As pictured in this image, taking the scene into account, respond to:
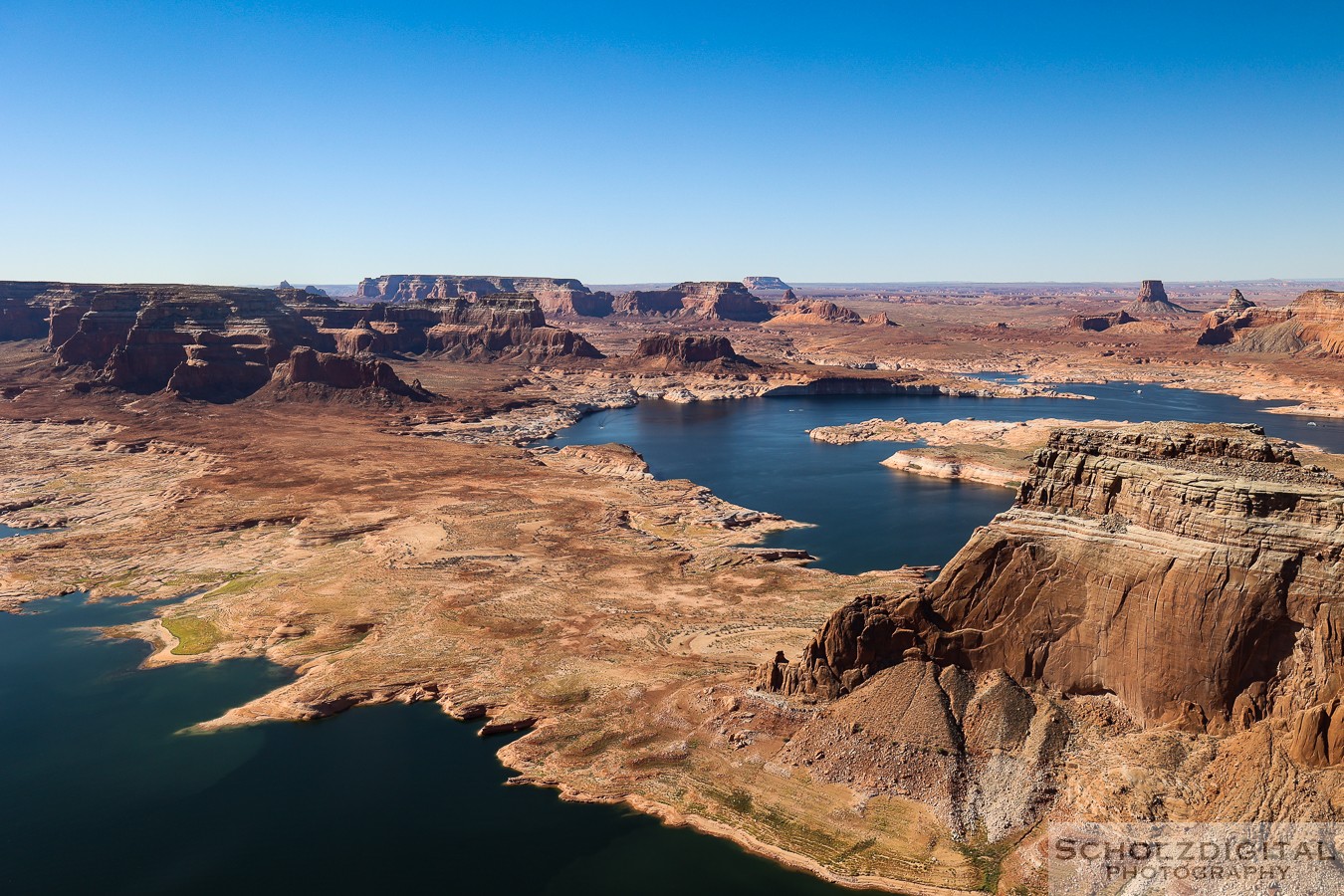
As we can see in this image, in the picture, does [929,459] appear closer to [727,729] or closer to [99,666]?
[727,729]

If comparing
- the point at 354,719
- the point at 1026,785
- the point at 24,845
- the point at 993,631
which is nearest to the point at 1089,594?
the point at 993,631

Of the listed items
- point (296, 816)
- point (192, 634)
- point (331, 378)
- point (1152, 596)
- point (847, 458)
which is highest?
point (331, 378)

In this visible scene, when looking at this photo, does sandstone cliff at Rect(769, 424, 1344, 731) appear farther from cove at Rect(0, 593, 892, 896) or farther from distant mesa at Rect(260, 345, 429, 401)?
distant mesa at Rect(260, 345, 429, 401)

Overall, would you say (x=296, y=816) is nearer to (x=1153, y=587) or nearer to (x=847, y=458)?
(x=1153, y=587)

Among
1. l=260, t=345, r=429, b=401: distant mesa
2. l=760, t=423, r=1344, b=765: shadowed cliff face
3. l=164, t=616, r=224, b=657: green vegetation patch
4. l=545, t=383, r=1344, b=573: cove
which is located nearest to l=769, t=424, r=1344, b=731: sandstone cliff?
l=760, t=423, r=1344, b=765: shadowed cliff face

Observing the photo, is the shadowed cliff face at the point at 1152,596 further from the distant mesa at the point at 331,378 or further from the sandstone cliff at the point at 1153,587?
the distant mesa at the point at 331,378

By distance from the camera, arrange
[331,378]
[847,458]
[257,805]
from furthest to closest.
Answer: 1. [331,378]
2. [847,458]
3. [257,805]

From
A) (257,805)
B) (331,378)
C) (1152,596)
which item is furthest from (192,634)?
(331,378)
